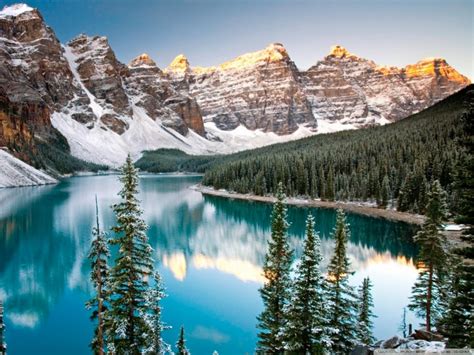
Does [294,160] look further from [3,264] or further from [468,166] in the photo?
[468,166]

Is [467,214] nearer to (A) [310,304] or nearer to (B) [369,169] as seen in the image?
(A) [310,304]

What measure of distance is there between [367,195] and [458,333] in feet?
240

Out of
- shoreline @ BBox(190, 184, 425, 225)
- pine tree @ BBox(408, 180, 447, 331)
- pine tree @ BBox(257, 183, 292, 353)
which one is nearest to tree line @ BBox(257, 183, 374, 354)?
pine tree @ BBox(257, 183, 292, 353)

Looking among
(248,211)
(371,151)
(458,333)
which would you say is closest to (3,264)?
(458,333)

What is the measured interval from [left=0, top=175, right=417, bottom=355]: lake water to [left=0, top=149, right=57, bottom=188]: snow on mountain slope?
42643 mm

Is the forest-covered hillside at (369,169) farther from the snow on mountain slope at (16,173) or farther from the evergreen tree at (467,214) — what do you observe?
the snow on mountain slope at (16,173)

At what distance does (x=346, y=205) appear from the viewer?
86.8 m

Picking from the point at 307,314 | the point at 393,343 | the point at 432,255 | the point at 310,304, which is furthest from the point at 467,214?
the point at 432,255

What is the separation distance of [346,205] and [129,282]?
2963 inches

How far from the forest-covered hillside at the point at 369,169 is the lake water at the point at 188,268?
38.3ft

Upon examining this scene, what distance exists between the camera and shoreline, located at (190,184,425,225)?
230 feet

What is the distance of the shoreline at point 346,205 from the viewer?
7012 centimetres

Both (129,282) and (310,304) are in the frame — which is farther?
(129,282)

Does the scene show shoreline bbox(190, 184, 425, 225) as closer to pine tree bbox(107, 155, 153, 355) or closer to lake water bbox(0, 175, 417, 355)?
lake water bbox(0, 175, 417, 355)
